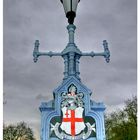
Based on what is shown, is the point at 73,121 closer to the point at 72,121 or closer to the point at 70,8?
the point at 72,121

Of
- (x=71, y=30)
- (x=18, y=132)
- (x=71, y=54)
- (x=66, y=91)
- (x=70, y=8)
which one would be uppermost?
(x=70, y=8)

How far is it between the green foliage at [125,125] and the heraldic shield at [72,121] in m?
10.8

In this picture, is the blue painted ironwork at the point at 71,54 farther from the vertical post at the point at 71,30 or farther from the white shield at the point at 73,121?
the white shield at the point at 73,121

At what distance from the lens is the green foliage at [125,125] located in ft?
56.1

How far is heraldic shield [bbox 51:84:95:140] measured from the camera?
19.7 feet

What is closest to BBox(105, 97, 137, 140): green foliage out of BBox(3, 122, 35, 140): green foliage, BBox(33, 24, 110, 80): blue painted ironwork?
BBox(3, 122, 35, 140): green foliage

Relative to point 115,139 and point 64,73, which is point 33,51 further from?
point 115,139

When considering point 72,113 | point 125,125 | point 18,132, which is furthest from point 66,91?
point 18,132

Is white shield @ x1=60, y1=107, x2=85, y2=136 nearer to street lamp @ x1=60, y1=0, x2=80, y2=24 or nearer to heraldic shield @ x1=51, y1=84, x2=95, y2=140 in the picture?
heraldic shield @ x1=51, y1=84, x2=95, y2=140

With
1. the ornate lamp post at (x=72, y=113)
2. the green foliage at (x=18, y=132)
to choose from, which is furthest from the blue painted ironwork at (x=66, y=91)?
the green foliage at (x=18, y=132)

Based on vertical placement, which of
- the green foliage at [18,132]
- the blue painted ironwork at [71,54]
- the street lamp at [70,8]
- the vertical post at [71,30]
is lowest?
the green foliage at [18,132]

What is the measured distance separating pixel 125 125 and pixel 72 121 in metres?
12.4

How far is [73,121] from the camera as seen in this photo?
19.9 ft

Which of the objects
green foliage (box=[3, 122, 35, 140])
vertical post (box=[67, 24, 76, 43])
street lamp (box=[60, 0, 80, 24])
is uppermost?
street lamp (box=[60, 0, 80, 24])
